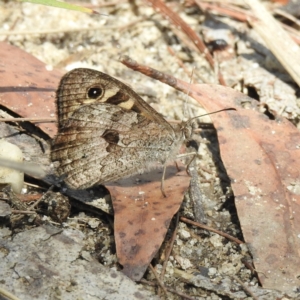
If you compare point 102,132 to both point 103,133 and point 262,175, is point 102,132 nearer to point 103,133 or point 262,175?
point 103,133

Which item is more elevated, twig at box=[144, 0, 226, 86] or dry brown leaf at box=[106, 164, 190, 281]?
twig at box=[144, 0, 226, 86]

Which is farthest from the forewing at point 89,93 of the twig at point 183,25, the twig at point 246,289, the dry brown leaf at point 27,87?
the twig at point 183,25

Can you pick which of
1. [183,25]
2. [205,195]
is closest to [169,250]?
[205,195]

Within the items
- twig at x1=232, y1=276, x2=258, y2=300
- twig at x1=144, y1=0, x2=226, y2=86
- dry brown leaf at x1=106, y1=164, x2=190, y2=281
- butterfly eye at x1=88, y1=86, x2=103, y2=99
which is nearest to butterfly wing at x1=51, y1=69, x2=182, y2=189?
butterfly eye at x1=88, y1=86, x2=103, y2=99

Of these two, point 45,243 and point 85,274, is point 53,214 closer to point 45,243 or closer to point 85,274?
point 45,243

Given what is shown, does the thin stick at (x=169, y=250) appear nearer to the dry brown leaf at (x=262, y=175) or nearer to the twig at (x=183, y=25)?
the dry brown leaf at (x=262, y=175)

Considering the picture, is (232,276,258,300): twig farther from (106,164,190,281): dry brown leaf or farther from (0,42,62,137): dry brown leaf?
(0,42,62,137): dry brown leaf

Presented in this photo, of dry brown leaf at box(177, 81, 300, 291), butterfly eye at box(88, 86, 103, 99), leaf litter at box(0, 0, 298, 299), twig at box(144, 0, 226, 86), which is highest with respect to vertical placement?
butterfly eye at box(88, 86, 103, 99)
